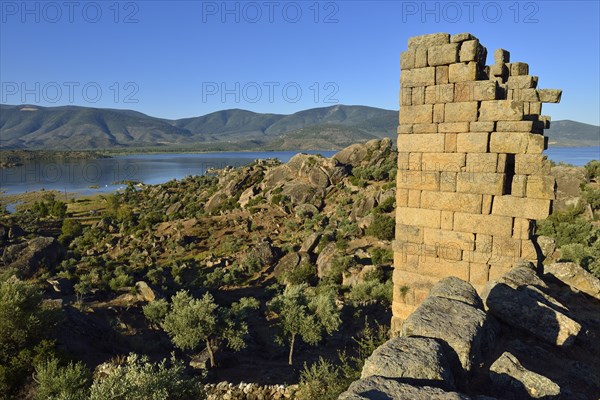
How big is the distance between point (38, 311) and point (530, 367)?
1195 centimetres

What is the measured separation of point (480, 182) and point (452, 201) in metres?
0.71

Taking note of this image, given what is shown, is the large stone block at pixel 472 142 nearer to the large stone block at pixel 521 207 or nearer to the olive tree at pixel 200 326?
the large stone block at pixel 521 207

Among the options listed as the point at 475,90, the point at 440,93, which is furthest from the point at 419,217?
the point at 475,90

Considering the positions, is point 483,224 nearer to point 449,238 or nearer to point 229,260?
point 449,238

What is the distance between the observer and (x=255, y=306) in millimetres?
20062

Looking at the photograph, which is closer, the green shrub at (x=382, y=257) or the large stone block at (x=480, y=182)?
the large stone block at (x=480, y=182)

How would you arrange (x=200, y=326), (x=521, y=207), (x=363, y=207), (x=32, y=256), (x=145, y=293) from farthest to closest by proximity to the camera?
1. (x=363, y=207)
2. (x=32, y=256)
3. (x=145, y=293)
4. (x=200, y=326)
5. (x=521, y=207)

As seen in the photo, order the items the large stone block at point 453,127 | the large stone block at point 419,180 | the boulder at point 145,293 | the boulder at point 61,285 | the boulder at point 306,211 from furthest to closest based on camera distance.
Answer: the boulder at point 306,211, the boulder at point 61,285, the boulder at point 145,293, the large stone block at point 419,180, the large stone block at point 453,127

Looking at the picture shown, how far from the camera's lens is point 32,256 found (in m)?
28.1

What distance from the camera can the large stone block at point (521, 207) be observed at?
7.57m

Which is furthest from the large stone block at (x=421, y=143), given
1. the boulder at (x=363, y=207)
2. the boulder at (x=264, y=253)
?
the boulder at (x=363, y=207)

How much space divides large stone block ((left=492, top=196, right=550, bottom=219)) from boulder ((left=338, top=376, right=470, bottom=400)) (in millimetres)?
5647

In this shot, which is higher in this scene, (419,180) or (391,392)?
(419,180)

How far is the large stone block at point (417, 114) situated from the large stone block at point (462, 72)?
0.75 meters
